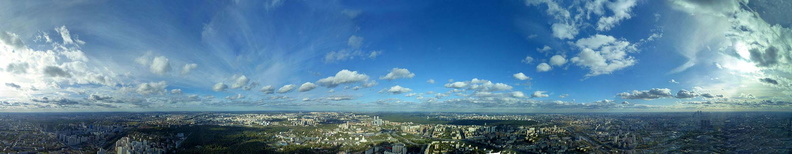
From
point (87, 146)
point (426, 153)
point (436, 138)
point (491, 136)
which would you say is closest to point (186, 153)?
point (87, 146)

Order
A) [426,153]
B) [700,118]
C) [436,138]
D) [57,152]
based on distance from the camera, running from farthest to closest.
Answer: [436,138], [426,153], [57,152], [700,118]

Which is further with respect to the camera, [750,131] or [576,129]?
[576,129]

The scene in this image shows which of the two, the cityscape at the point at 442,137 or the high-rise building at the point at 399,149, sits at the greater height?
the cityscape at the point at 442,137

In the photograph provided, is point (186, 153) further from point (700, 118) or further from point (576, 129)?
point (700, 118)

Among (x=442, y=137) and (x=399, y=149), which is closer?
(x=399, y=149)

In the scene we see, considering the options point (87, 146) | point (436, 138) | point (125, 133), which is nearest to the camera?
point (87, 146)

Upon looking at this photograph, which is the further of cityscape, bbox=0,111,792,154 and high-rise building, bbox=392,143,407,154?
high-rise building, bbox=392,143,407,154

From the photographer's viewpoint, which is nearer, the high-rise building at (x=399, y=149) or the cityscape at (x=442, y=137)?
the cityscape at (x=442, y=137)

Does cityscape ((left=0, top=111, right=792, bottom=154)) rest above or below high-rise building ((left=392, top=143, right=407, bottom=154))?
above
